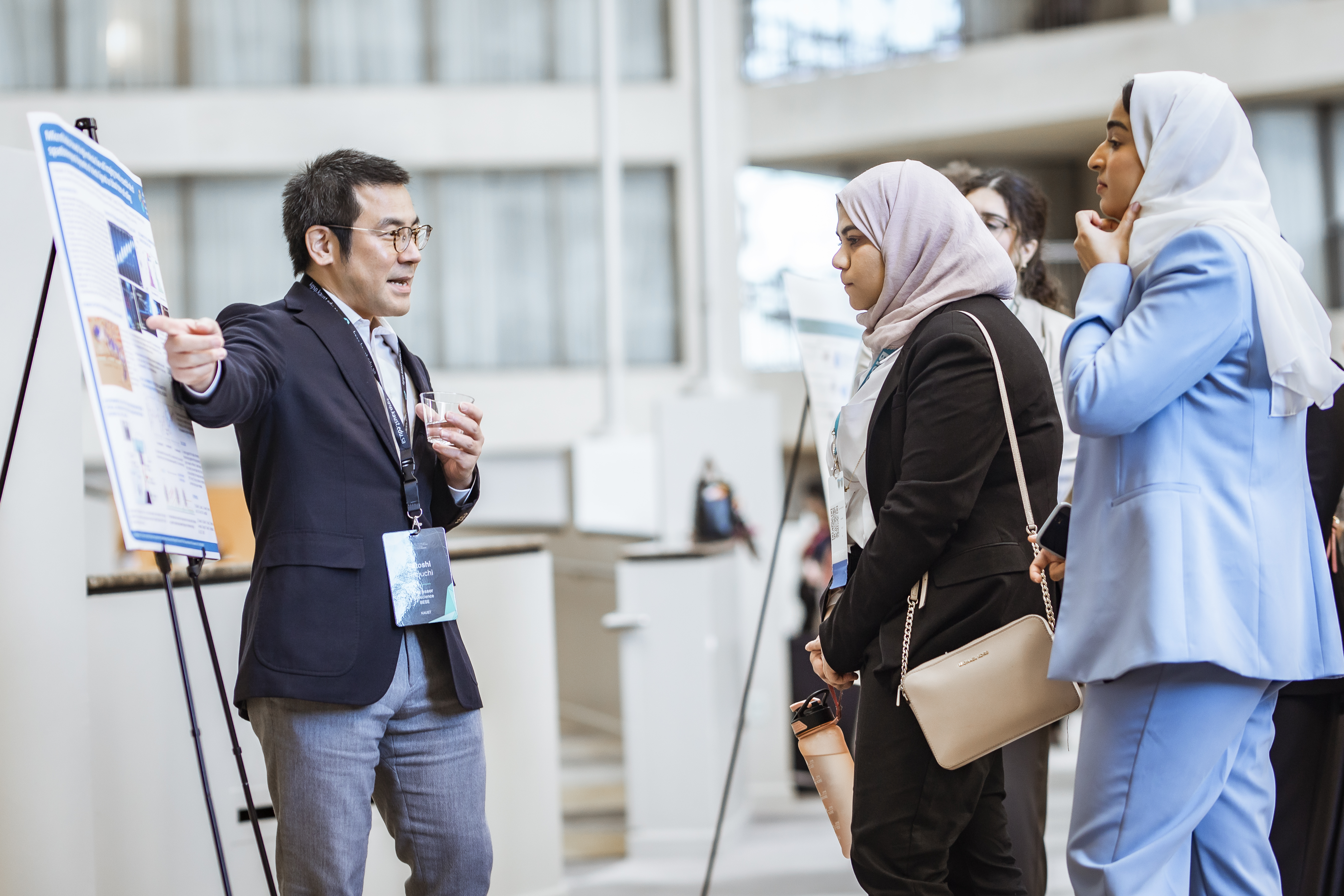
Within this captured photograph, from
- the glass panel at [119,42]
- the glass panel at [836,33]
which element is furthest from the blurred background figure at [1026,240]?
the glass panel at [119,42]

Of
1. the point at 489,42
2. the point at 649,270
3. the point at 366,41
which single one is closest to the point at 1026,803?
the point at 649,270

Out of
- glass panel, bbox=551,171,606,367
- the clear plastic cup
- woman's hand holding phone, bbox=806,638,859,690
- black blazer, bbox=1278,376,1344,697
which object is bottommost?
woman's hand holding phone, bbox=806,638,859,690

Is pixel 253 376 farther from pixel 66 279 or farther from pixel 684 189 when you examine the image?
pixel 684 189

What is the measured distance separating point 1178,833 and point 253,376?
4.58 feet

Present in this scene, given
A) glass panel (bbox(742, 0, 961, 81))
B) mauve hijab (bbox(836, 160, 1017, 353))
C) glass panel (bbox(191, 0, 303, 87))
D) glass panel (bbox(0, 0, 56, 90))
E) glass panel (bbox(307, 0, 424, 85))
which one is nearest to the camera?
mauve hijab (bbox(836, 160, 1017, 353))

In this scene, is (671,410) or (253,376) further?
(671,410)

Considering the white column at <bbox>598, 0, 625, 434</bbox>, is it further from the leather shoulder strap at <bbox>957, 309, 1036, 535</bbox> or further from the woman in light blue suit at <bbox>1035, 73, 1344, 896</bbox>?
the woman in light blue suit at <bbox>1035, 73, 1344, 896</bbox>

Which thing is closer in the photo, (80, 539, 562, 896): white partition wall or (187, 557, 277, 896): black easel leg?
(187, 557, 277, 896): black easel leg

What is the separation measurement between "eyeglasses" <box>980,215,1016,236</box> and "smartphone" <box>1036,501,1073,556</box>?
98 centimetres

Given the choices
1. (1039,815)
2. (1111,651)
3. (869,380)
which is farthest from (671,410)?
(1111,651)

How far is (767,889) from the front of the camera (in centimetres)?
378

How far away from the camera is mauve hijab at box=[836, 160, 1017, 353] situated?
6.05 feet

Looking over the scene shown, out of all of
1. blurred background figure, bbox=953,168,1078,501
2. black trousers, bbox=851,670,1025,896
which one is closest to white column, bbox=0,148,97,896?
black trousers, bbox=851,670,1025,896

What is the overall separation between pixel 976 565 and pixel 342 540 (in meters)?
0.94
